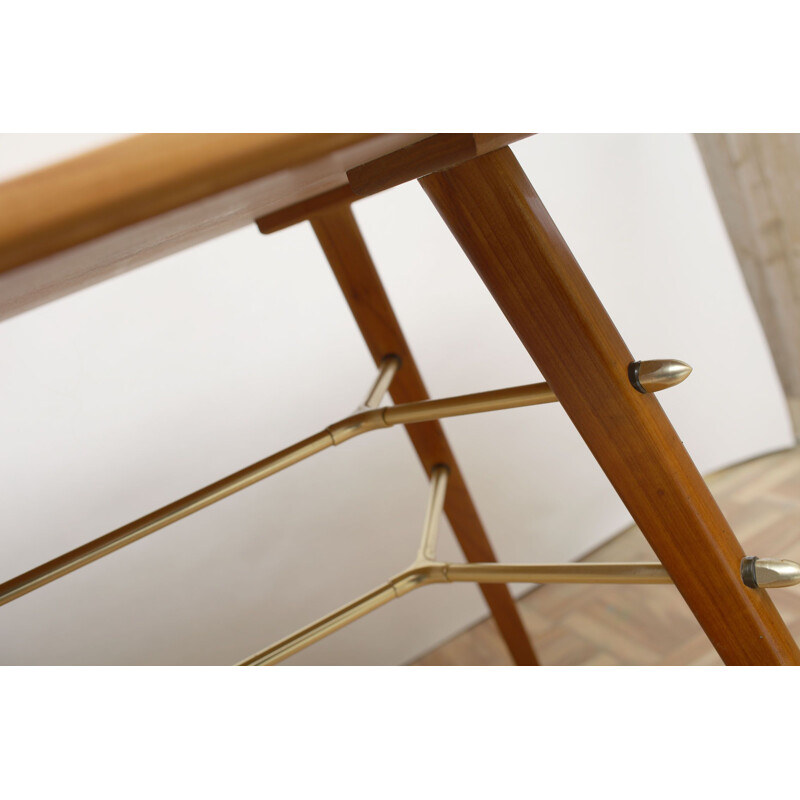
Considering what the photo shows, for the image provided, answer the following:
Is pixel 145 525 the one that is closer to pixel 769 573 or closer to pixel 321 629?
pixel 321 629

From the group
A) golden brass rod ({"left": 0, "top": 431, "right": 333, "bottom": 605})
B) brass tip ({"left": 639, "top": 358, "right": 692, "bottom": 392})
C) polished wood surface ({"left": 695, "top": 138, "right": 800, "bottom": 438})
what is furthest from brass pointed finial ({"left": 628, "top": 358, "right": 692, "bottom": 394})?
polished wood surface ({"left": 695, "top": 138, "right": 800, "bottom": 438})

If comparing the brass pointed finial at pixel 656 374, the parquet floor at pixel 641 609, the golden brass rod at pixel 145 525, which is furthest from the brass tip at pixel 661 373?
the parquet floor at pixel 641 609

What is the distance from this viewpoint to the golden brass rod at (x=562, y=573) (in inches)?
20.5

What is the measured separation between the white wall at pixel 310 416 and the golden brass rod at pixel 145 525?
350 millimetres

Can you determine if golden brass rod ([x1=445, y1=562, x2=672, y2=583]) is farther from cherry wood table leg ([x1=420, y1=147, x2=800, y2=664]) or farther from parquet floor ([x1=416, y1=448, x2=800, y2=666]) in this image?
parquet floor ([x1=416, y1=448, x2=800, y2=666])

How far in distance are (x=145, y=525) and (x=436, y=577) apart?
244 mm

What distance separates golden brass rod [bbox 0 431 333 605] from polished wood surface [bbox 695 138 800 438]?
103 cm

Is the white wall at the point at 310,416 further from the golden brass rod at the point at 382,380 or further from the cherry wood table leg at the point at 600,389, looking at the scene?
the cherry wood table leg at the point at 600,389
